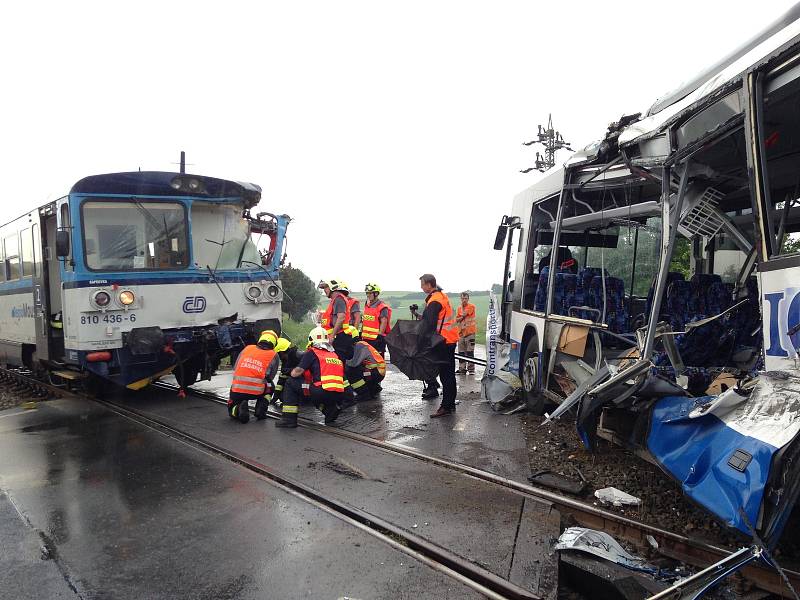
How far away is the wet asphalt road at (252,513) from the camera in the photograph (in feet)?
11.0

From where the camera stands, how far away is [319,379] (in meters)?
6.88

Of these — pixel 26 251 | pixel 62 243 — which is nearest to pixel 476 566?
pixel 62 243

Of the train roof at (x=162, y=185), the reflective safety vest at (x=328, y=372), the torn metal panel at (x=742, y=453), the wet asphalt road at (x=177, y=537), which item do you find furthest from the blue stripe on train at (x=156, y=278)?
the torn metal panel at (x=742, y=453)

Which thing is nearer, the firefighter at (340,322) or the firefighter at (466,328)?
the firefighter at (340,322)

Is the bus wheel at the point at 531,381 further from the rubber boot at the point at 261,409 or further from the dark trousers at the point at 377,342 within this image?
the rubber boot at the point at 261,409

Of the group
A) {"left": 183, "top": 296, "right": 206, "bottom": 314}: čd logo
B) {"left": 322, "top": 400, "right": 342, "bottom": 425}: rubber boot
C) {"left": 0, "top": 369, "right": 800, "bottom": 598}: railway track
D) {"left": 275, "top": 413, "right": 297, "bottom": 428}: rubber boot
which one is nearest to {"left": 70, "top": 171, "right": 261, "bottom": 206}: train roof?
{"left": 183, "top": 296, "right": 206, "bottom": 314}: čd logo

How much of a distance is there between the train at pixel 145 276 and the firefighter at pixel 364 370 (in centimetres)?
149

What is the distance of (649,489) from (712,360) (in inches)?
92.1

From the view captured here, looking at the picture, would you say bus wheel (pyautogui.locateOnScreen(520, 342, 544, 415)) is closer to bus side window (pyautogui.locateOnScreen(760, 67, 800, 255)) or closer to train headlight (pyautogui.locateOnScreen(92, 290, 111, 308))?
bus side window (pyautogui.locateOnScreen(760, 67, 800, 255))

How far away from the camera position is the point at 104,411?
8.11 metres

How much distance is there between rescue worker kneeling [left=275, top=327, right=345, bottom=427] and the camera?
22.6ft

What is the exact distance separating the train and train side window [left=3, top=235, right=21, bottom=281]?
2.3 inches

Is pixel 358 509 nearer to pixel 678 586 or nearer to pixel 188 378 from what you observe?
pixel 678 586

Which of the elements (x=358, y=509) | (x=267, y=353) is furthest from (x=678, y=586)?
(x=267, y=353)
